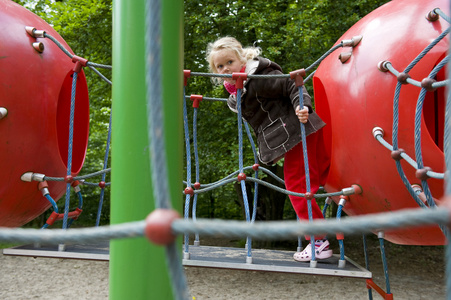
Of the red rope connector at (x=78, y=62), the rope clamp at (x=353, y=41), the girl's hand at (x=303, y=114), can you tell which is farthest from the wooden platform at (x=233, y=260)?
the rope clamp at (x=353, y=41)

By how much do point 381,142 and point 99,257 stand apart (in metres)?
1.51

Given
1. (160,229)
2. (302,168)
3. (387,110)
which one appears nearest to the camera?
(160,229)

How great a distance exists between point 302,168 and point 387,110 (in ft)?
2.36

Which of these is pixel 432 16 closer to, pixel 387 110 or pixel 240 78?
pixel 387 110

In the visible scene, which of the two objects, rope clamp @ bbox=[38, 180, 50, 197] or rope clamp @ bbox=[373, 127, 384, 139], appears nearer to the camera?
rope clamp @ bbox=[373, 127, 384, 139]

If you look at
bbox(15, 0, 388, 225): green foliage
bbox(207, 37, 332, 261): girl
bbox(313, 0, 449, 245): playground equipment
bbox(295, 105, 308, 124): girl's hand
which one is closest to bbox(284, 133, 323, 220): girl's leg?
bbox(207, 37, 332, 261): girl

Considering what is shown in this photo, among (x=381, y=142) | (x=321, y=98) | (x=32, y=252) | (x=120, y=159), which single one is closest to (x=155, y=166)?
(x=120, y=159)

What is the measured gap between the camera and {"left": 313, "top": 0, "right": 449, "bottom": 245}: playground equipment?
1817 mm

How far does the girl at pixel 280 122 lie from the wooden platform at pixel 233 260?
0.88 ft

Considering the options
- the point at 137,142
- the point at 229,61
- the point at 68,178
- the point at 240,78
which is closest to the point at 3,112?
the point at 68,178

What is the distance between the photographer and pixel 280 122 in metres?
2.49

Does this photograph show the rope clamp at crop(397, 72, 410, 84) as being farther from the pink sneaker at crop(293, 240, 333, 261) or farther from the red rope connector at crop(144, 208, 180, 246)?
the red rope connector at crop(144, 208, 180, 246)

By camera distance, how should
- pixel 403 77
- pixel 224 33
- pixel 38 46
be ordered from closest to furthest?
pixel 403 77 → pixel 38 46 → pixel 224 33

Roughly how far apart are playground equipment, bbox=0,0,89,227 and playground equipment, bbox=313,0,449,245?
5.11ft
